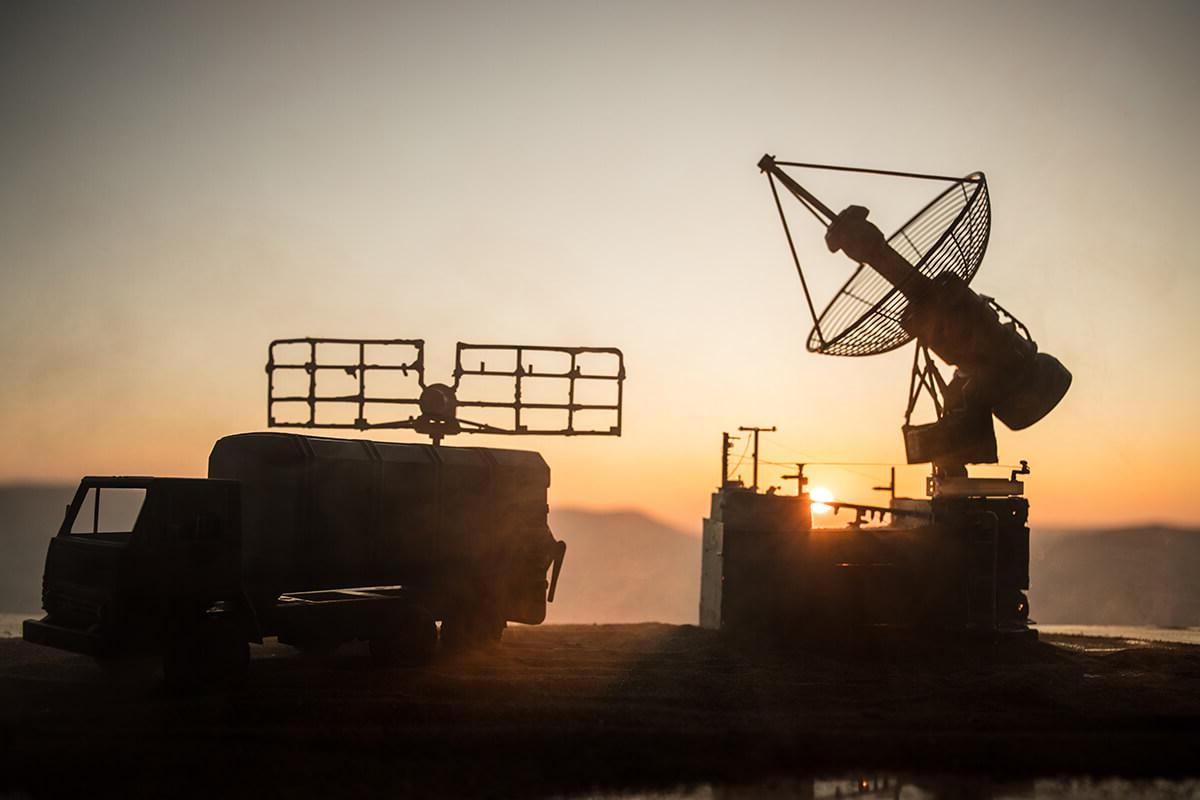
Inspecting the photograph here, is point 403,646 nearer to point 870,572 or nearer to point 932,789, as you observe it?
point 932,789

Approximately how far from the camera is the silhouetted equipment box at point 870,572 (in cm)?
1981

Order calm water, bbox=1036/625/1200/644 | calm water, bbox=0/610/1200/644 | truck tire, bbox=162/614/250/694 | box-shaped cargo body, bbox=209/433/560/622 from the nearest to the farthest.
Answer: truck tire, bbox=162/614/250/694
box-shaped cargo body, bbox=209/433/560/622
calm water, bbox=0/610/1200/644
calm water, bbox=1036/625/1200/644

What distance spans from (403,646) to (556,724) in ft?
16.7

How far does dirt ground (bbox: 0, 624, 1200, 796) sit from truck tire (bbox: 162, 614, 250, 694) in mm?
273

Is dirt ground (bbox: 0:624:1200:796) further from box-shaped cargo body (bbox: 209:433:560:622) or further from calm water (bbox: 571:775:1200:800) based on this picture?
box-shaped cargo body (bbox: 209:433:560:622)

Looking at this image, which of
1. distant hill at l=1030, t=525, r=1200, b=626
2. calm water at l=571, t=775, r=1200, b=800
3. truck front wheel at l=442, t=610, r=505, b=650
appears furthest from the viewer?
distant hill at l=1030, t=525, r=1200, b=626

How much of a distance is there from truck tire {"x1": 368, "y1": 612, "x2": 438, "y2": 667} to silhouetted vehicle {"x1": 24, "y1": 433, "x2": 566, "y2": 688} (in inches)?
0.8

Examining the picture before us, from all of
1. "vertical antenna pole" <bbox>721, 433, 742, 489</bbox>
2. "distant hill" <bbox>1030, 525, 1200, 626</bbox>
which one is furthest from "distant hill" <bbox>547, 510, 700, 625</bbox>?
"vertical antenna pole" <bbox>721, 433, 742, 489</bbox>

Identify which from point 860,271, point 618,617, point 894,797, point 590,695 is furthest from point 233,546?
point 618,617

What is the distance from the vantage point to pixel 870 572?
20.0 metres

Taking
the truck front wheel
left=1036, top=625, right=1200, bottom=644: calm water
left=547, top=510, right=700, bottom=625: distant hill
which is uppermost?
the truck front wheel

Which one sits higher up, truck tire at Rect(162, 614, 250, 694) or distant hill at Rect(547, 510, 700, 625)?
truck tire at Rect(162, 614, 250, 694)

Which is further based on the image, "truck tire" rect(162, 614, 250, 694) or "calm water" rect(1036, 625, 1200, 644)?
"calm water" rect(1036, 625, 1200, 644)

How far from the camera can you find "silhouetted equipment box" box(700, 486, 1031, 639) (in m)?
19.8
